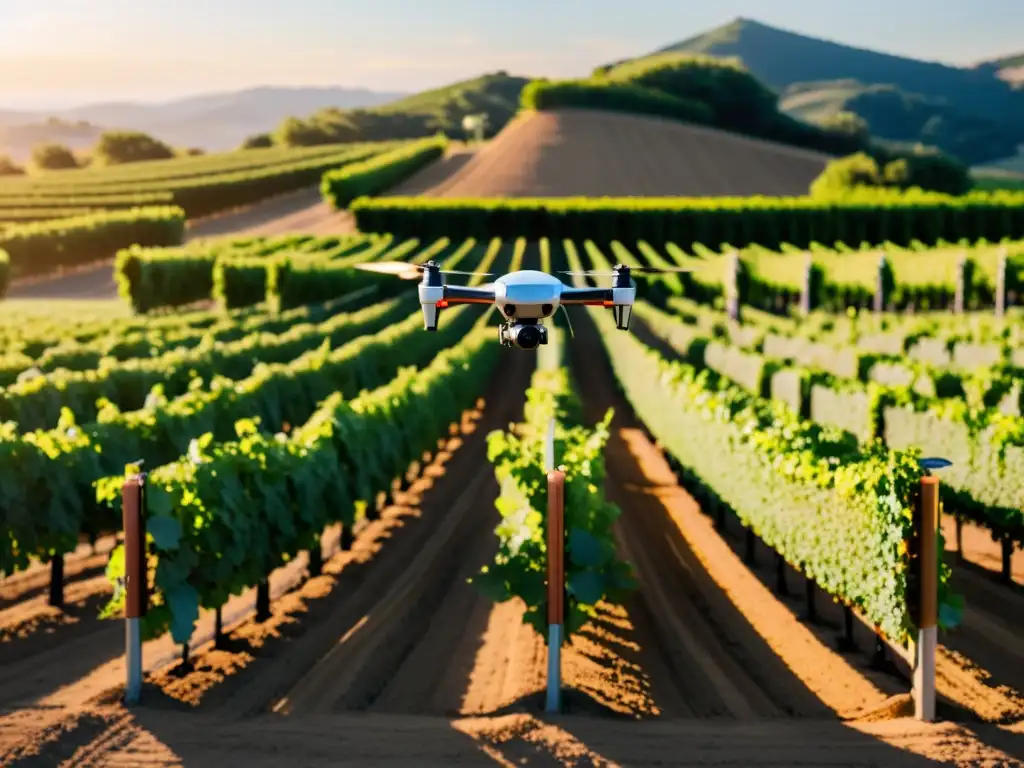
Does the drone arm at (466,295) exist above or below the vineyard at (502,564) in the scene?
above

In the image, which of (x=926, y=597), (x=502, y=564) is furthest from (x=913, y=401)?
(x=502, y=564)

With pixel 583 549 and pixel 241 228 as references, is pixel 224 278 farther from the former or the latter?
pixel 583 549

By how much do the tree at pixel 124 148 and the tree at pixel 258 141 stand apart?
1375cm

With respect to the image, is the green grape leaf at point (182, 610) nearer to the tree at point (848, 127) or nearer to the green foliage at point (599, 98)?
the green foliage at point (599, 98)

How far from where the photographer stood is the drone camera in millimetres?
Answer: 6133

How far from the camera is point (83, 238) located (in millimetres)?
95500

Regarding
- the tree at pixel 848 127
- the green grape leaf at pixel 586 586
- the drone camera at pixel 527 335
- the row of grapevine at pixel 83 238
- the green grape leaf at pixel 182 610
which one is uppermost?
the tree at pixel 848 127

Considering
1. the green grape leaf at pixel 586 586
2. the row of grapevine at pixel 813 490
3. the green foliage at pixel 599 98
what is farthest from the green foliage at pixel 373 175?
the green grape leaf at pixel 586 586

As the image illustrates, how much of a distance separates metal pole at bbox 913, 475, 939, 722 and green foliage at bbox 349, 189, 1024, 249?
78.3 m

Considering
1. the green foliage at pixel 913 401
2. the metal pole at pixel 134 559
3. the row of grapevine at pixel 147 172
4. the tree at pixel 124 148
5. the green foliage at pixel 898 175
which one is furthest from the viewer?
the tree at pixel 124 148

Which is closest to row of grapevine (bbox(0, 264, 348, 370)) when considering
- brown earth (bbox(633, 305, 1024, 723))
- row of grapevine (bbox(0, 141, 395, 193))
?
brown earth (bbox(633, 305, 1024, 723))

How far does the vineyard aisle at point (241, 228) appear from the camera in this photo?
8950cm

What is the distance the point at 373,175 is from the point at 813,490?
103 m

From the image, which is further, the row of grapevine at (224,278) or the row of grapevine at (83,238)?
the row of grapevine at (83,238)
